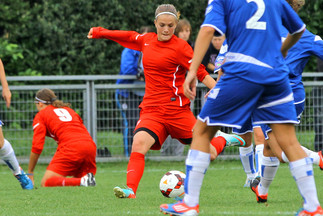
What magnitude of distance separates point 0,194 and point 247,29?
4.24m

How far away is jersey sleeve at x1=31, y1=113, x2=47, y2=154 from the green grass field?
0.49m

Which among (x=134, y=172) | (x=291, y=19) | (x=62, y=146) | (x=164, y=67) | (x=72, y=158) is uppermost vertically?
(x=291, y=19)

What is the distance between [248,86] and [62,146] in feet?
16.9

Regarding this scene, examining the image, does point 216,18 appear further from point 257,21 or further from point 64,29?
point 64,29

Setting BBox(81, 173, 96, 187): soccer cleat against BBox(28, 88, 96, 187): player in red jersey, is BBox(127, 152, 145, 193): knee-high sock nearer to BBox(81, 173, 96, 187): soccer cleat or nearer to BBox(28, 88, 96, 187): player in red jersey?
BBox(81, 173, 96, 187): soccer cleat

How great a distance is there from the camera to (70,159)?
374 inches

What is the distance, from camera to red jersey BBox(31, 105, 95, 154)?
938 centimetres

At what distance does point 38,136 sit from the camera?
936 cm

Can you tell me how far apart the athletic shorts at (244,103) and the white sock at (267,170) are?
4.40 feet

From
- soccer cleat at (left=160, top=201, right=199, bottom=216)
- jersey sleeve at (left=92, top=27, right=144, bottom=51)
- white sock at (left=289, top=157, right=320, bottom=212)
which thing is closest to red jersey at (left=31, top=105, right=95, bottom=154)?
jersey sleeve at (left=92, top=27, right=144, bottom=51)

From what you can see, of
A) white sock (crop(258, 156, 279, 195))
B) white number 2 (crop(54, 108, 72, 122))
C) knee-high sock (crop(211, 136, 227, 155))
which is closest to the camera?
white sock (crop(258, 156, 279, 195))

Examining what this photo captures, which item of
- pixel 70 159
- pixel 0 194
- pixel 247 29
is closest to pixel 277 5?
pixel 247 29

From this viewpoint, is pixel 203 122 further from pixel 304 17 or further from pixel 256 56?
pixel 304 17

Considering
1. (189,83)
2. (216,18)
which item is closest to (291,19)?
(216,18)
